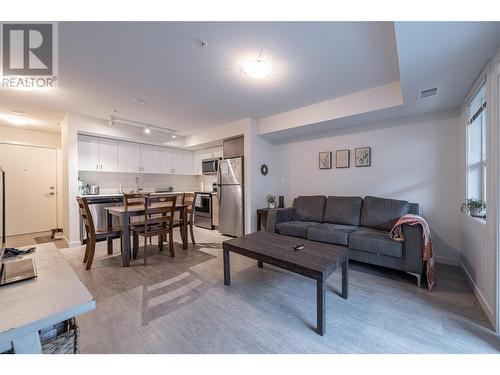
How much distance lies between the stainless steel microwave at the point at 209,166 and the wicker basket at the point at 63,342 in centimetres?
432

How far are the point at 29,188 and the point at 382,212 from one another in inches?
277

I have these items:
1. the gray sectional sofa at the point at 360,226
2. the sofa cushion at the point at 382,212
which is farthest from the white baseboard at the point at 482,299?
the sofa cushion at the point at 382,212

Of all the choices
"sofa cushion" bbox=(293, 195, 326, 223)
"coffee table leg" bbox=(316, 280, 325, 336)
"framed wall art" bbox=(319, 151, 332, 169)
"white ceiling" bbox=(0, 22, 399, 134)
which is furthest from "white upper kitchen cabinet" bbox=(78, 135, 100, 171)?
"coffee table leg" bbox=(316, 280, 325, 336)

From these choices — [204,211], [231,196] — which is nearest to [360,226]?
[231,196]

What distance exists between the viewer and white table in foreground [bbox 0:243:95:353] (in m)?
0.61

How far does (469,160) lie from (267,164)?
9.93 ft

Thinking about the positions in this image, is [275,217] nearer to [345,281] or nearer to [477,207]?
[345,281]

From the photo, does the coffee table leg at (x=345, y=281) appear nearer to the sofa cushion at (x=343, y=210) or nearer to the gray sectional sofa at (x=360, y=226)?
the gray sectional sofa at (x=360, y=226)

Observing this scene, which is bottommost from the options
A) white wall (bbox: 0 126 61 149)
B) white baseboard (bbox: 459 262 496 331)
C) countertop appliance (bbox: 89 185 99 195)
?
white baseboard (bbox: 459 262 496 331)

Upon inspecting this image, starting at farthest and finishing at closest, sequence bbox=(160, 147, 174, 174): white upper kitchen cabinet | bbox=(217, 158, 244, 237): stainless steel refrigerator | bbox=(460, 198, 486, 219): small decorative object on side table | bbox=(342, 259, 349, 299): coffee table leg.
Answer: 1. bbox=(160, 147, 174, 174): white upper kitchen cabinet
2. bbox=(217, 158, 244, 237): stainless steel refrigerator
3. bbox=(460, 198, 486, 219): small decorative object on side table
4. bbox=(342, 259, 349, 299): coffee table leg

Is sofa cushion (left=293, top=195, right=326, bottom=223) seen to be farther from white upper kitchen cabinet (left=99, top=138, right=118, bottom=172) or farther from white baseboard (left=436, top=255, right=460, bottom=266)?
white upper kitchen cabinet (left=99, top=138, right=118, bottom=172)

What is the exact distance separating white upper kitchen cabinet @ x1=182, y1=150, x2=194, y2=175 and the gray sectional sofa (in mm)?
3326

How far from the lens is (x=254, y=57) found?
2.09 m

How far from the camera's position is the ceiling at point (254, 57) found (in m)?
1.66
